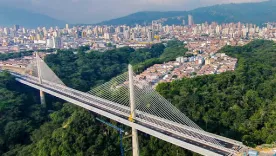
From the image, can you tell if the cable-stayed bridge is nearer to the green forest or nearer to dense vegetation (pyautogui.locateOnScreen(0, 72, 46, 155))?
the green forest

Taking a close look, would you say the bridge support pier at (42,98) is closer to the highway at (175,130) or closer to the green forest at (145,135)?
the green forest at (145,135)

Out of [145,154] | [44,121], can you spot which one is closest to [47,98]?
[44,121]

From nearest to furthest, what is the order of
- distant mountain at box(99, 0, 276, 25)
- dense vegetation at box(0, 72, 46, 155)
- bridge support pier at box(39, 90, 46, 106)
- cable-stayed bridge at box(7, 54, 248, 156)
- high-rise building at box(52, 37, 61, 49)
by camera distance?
cable-stayed bridge at box(7, 54, 248, 156) → dense vegetation at box(0, 72, 46, 155) → bridge support pier at box(39, 90, 46, 106) → high-rise building at box(52, 37, 61, 49) → distant mountain at box(99, 0, 276, 25)

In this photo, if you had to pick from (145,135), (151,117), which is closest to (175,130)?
(151,117)

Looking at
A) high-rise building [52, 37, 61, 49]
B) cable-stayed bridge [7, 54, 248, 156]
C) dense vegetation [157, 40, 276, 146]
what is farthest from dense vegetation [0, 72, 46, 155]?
high-rise building [52, 37, 61, 49]

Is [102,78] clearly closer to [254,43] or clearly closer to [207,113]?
[207,113]

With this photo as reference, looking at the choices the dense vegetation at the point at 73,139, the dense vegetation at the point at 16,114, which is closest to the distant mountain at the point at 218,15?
the dense vegetation at the point at 16,114
